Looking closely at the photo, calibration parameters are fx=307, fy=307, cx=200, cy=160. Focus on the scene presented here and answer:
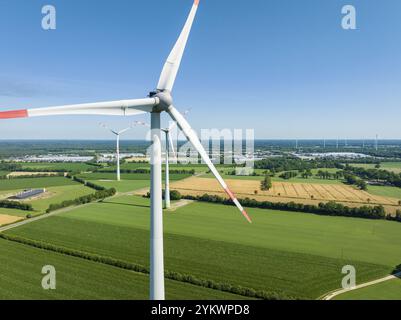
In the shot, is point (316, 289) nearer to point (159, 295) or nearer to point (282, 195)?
point (159, 295)

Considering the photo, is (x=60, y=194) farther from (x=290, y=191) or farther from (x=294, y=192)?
(x=294, y=192)

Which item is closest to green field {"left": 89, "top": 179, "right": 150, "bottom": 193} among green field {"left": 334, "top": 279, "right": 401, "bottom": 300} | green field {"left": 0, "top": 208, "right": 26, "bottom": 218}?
green field {"left": 0, "top": 208, "right": 26, "bottom": 218}

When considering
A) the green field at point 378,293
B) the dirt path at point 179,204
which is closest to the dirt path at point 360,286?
the green field at point 378,293

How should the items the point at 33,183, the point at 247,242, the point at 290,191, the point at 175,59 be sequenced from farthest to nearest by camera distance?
the point at 33,183 → the point at 290,191 → the point at 247,242 → the point at 175,59

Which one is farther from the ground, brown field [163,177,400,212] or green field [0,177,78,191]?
green field [0,177,78,191]

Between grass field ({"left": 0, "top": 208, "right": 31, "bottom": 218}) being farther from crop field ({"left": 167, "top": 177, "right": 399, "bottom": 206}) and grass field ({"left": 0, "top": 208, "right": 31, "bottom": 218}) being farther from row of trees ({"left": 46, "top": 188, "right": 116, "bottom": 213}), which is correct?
crop field ({"left": 167, "top": 177, "right": 399, "bottom": 206})

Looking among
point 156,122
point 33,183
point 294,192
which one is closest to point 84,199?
point 33,183
